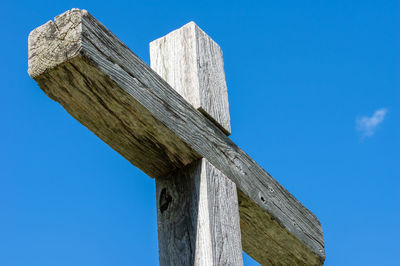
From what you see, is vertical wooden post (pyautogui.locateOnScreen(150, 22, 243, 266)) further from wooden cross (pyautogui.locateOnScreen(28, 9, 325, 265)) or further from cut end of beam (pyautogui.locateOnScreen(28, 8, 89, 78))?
cut end of beam (pyautogui.locateOnScreen(28, 8, 89, 78))

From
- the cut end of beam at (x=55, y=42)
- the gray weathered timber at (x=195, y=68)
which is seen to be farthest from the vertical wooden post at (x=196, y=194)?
the cut end of beam at (x=55, y=42)

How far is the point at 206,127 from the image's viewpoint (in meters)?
2.39

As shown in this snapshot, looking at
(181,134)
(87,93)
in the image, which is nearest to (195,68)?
(181,134)

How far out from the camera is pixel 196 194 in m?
2.22

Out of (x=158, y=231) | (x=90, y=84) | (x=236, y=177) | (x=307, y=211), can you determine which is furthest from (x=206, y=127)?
(x=307, y=211)

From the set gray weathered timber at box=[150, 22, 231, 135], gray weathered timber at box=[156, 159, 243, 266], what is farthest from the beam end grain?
gray weathered timber at box=[150, 22, 231, 135]

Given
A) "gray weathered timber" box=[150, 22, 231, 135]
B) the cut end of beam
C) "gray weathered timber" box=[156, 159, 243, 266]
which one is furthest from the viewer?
"gray weathered timber" box=[150, 22, 231, 135]

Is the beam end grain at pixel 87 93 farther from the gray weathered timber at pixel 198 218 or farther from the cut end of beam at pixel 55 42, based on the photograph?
the gray weathered timber at pixel 198 218

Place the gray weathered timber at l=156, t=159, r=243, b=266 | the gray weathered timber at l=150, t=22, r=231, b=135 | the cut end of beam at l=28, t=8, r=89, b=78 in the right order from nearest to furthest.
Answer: the cut end of beam at l=28, t=8, r=89, b=78
the gray weathered timber at l=156, t=159, r=243, b=266
the gray weathered timber at l=150, t=22, r=231, b=135

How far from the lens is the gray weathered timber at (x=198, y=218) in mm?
2139

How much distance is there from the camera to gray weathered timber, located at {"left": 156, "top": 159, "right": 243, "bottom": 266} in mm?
2139

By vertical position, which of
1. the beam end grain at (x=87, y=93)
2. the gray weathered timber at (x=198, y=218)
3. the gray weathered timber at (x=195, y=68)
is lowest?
the gray weathered timber at (x=198, y=218)

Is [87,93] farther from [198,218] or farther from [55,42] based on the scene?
[198,218]

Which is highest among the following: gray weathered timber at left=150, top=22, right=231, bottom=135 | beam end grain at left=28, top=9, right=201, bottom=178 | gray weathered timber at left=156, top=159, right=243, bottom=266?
gray weathered timber at left=150, top=22, right=231, bottom=135
